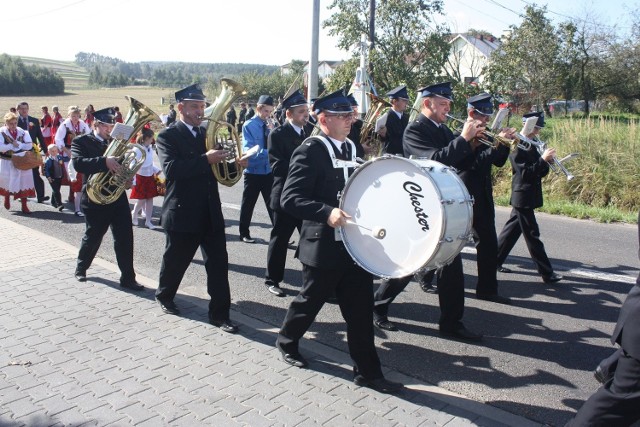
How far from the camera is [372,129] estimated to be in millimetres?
8336

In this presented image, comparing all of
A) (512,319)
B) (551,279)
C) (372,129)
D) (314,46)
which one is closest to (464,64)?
(314,46)

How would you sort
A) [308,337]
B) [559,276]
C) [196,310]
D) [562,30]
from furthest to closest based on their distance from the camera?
[562,30] → [559,276] → [196,310] → [308,337]

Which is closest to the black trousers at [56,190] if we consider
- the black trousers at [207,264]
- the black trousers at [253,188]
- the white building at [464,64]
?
the black trousers at [253,188]

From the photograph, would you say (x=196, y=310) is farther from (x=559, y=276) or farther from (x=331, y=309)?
(x=559, y=276)

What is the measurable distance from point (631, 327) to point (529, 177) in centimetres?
405

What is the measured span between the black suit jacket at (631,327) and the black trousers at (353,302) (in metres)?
1.65

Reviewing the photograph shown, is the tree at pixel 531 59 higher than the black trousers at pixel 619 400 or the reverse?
higher

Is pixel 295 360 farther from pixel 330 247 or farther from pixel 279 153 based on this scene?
pixel 279 153

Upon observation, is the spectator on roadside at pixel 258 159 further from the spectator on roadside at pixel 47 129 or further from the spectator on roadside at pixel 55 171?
the spectator on roadside at pixel 47 129

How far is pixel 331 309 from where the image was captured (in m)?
5.84

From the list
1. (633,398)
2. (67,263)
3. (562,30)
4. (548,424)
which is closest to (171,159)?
(67,263)

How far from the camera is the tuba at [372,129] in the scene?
833cm

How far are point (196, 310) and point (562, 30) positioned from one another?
28438 millimetres

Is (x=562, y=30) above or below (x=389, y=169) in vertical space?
above
